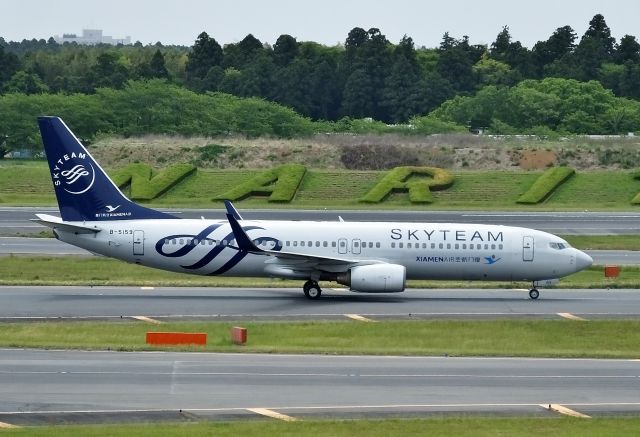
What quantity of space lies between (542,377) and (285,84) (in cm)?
14974

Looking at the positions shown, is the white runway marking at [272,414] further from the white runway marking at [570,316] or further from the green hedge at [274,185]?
the green hedge at [274,185]

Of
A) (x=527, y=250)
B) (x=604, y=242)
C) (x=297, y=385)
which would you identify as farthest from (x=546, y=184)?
(x=297, y=385)

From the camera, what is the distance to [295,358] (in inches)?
1409

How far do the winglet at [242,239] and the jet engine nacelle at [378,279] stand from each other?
4.15 metres

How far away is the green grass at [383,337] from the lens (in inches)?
1486

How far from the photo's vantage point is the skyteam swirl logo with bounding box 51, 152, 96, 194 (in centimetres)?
4978

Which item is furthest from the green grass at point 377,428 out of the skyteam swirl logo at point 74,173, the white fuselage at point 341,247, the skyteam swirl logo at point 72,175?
the skyteam swirl logo at point 74,173

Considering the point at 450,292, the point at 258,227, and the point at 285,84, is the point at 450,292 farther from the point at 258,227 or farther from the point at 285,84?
the point at 285,84

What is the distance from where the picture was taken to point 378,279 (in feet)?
159

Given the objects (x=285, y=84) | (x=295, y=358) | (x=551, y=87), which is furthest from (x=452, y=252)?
(x=285, y=84)

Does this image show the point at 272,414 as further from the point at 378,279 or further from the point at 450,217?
the point at 450,217

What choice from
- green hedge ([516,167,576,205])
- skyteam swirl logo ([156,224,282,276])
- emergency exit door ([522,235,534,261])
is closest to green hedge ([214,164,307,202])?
green hedge ([516,167,576,205])

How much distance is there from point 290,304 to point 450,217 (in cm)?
3504

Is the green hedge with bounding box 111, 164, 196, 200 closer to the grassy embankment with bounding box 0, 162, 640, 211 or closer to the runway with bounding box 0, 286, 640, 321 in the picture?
the grassy embankment with bounding box 0, 162, 640, 211
